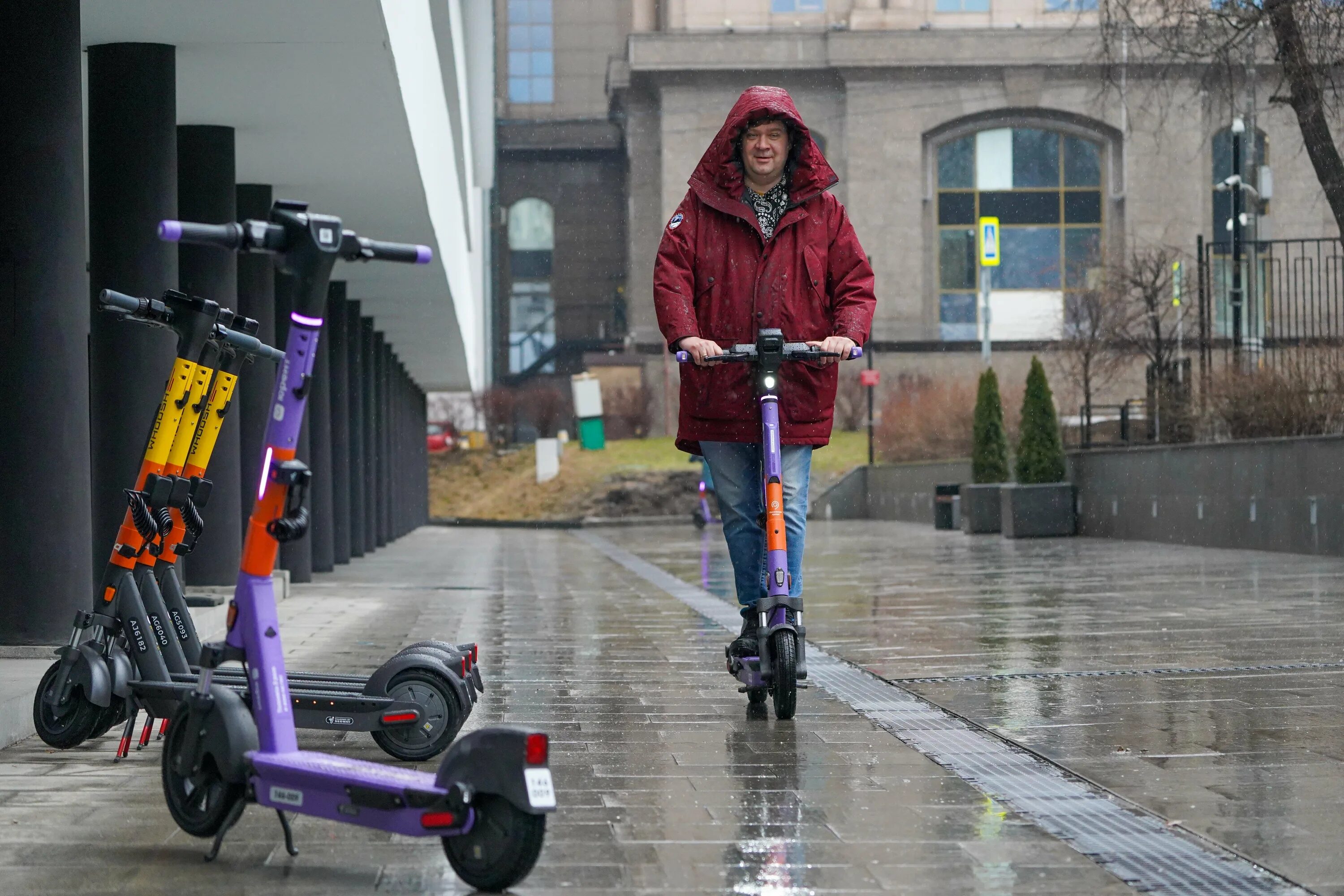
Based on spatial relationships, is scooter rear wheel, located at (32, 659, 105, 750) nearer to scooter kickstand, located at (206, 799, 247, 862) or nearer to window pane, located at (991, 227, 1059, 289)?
scooter kickstand, located at (206, 799, 247, 862)

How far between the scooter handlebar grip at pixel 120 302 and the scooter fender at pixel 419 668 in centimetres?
126

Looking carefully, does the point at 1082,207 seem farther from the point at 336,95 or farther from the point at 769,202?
the point at 769,202

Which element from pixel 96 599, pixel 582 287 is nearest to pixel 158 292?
pixel 96 599

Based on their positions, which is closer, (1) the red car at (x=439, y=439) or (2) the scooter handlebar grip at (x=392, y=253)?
(2) the scooter handlebar grip at (x=392, y=253)

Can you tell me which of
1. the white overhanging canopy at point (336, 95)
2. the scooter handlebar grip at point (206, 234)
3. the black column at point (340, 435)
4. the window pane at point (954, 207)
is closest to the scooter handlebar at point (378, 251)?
the scooter handlebar grip at point (206, 234)

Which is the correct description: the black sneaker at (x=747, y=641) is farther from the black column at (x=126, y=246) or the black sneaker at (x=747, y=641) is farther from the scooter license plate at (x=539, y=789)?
the black column at (x=126, y=246)

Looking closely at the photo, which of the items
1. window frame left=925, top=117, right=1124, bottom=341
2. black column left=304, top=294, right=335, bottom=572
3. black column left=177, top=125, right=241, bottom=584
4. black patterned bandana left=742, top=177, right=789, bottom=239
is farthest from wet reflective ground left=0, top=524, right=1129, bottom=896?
window frame left=925, top=117, right=1124, bottom=341

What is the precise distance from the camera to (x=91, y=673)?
193 inches

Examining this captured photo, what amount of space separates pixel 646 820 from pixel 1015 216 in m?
56.5

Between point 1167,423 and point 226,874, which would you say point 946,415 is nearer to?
point 1167,423

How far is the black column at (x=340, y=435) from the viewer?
19.6m

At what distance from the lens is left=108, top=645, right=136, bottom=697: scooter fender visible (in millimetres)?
4934

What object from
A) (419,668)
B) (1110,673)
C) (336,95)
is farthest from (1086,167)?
(419,668)

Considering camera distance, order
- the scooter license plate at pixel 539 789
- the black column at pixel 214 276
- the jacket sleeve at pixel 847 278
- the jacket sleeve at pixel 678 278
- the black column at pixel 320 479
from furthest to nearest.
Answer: the black column at pixel 320 479 < the black column at pixel 214 276 < the jacket sleeve at pixel 847 278 < the jacket sleeve at pixel 678 278 < the scooter license plate at pixel 539 789
